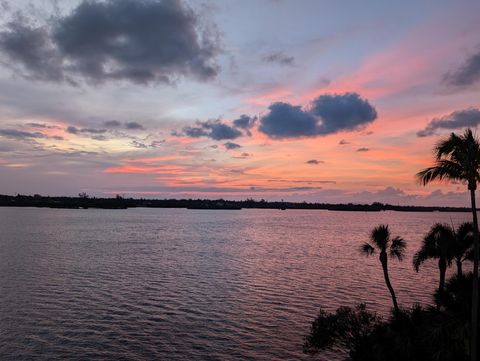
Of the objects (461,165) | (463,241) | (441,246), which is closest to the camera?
(461,165)

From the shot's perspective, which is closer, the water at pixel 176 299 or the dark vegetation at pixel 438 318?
the dark vegetation at pixel 438 318

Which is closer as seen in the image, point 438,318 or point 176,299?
point 438,318

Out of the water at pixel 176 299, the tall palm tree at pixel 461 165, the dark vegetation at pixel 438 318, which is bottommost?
the water at pixel 176 299

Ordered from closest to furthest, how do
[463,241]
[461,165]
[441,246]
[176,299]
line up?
[461,165], [463,241], [441,246], [176,299]

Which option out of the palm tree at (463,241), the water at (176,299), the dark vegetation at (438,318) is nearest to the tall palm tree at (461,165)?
the dark vegetation at (438,318)

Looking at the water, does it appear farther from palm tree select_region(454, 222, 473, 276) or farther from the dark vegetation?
palm tree select_region(454, 222, 473, 276)

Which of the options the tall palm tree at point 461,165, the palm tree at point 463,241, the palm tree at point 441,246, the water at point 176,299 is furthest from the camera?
the water at point 176,299

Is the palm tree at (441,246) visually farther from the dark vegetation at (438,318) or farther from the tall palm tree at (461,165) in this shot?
the tall palm tree at (461,165)

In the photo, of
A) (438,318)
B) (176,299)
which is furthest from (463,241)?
(176,299)

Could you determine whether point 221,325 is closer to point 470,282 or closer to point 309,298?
point 309,298

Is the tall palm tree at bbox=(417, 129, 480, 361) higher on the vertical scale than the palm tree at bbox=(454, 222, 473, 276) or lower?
higher

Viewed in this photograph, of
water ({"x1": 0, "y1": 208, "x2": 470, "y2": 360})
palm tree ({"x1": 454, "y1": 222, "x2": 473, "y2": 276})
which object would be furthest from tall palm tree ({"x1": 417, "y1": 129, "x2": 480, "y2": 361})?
water ({"x1": 0, "y1": 208, "x2": 470, "y2": 360})

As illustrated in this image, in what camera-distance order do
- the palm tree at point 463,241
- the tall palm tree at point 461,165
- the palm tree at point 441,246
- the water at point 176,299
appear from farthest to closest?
1. the water at point 176,299
2. the palm tree at point 441,246
3. the palm tree at point 463,241
4. the tall palm tree at point 461,165

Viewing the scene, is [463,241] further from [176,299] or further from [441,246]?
[176,299]
